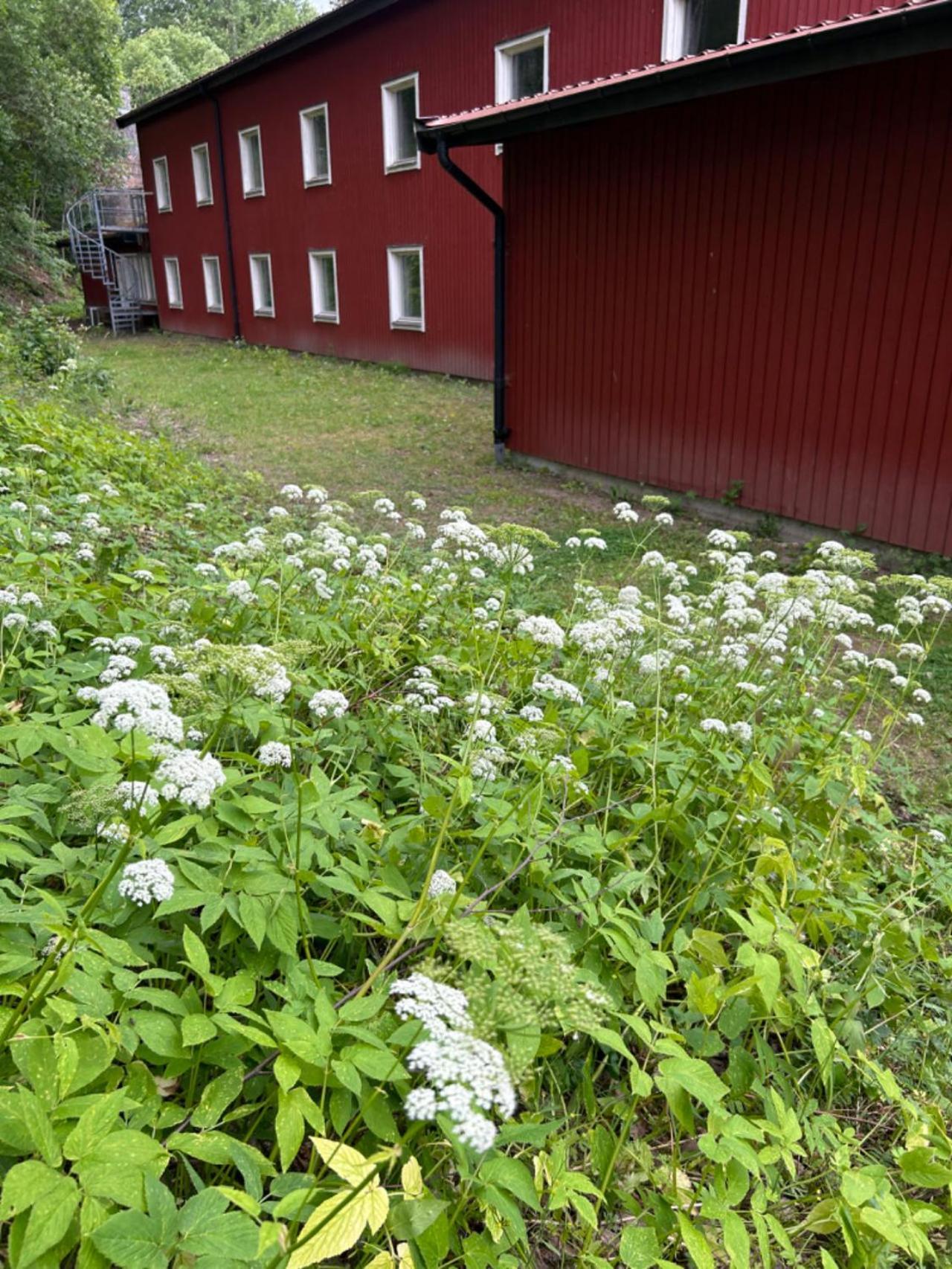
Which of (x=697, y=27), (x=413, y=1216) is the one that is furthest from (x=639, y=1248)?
(x=697, y=27)

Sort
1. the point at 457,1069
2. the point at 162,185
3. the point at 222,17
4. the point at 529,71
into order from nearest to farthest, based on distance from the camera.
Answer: the point at 457,1069
the point at 529,71
the point at 162,185
the point at 222,17

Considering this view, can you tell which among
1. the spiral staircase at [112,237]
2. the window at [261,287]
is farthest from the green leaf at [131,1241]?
the spiral staircase at [112,237]

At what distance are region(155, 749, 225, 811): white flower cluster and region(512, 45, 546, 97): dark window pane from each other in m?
13.0

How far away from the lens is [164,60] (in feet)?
154

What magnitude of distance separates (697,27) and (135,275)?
73.9 ft

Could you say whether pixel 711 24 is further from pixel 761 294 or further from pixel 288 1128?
pixel 288 1128

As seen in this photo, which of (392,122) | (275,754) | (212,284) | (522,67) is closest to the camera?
(275,754)

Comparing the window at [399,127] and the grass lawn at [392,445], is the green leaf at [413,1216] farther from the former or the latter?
the window at [399,127]

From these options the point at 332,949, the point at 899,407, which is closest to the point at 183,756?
the point at 332,949

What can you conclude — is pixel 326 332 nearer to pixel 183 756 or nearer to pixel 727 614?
pixel 727 614

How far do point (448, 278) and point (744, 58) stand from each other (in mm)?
9266

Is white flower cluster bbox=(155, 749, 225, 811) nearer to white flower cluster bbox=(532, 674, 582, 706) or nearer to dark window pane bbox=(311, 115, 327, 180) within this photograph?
white flower cluster bbox=(532, 674, 582, 706)

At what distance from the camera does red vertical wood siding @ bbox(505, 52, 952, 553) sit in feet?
19.2

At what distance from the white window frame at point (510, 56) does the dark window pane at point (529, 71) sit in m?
0.04
